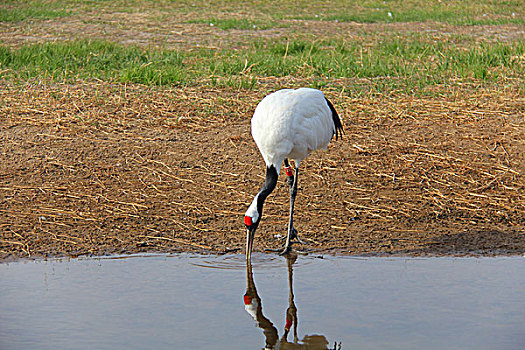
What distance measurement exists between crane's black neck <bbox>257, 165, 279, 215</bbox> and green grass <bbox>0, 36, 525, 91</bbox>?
390 cm

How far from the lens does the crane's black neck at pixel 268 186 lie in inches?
214

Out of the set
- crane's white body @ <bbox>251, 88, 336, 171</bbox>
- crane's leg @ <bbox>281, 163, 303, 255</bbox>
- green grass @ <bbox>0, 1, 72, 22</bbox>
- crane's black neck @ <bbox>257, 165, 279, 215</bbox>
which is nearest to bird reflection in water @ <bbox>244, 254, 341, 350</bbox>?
crane's leg @ <bbox>281, 163, 303, 255</bbox>

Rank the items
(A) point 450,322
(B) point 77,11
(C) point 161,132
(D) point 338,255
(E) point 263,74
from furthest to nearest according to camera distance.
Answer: (B) point 77,11
(E) point 263,74
(C) point 161,132
(D) point 338,255
(A) point 450,322

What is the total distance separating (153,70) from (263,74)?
152 centimetres

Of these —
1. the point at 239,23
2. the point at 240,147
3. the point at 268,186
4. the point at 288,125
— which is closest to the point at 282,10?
the point at 239,23

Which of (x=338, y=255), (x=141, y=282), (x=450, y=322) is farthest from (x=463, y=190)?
(x=141, y=282)

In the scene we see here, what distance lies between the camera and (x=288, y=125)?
5.65m

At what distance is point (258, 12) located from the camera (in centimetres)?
1689

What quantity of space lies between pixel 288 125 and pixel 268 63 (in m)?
5.09

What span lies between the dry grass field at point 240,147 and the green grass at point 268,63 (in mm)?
38

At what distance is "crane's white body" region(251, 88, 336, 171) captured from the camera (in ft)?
18.5

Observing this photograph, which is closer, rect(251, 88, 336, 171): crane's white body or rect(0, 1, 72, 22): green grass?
rect(251, 88, 336, 171): crane's white body

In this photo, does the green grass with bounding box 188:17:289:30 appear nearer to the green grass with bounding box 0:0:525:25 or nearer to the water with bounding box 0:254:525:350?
the green grass with bounding box 0:0:525:25

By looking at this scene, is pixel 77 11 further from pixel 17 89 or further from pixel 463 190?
pixel 463 190
